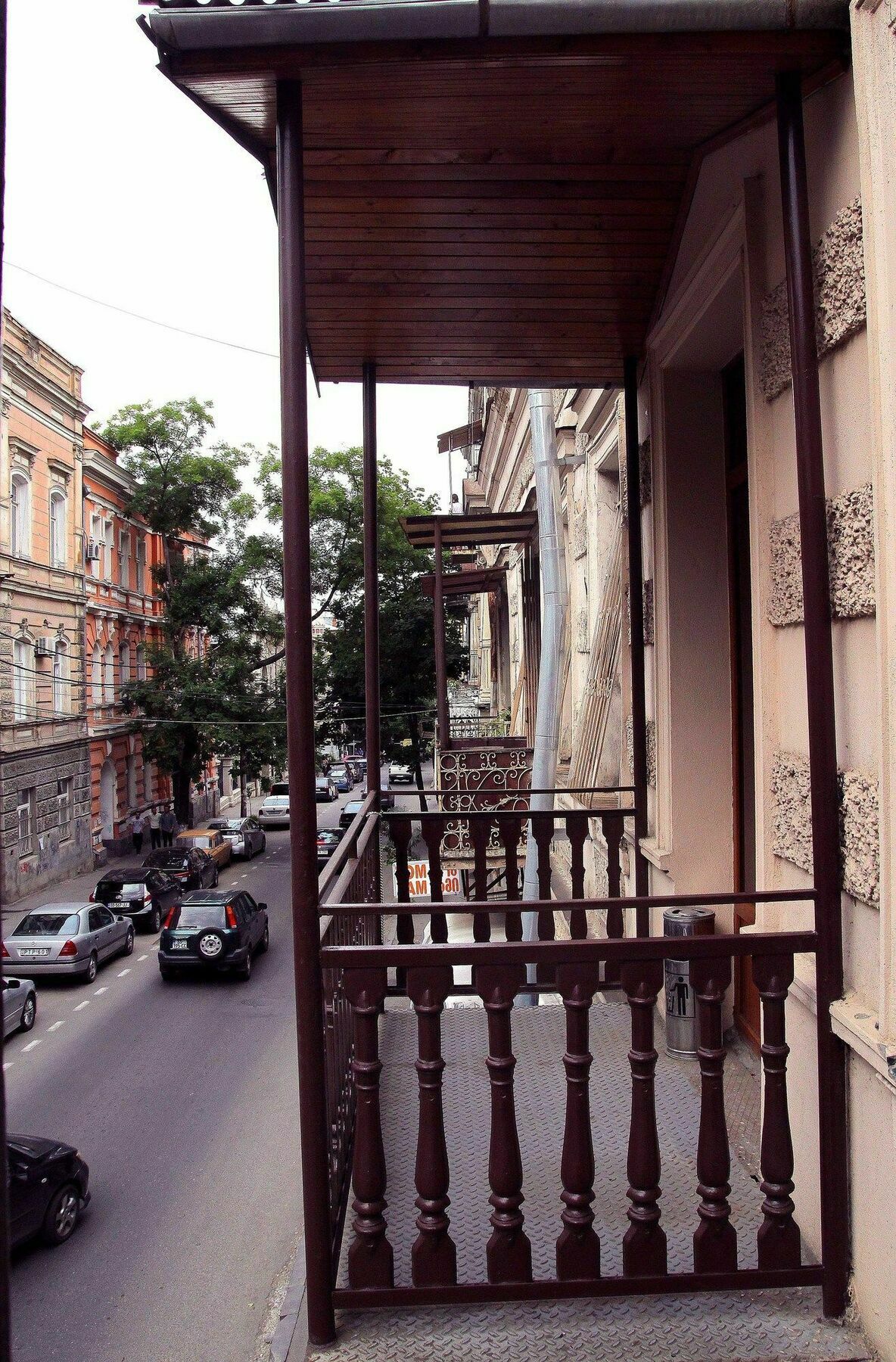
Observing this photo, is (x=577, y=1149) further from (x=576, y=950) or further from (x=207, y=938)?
(x=207, y=938)

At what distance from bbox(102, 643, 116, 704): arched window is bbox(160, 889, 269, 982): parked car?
13.7 meters

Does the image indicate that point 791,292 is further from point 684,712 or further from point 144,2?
point 684,712

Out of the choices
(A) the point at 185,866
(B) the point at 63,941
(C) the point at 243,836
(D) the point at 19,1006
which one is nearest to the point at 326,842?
(A) the point at 185,866

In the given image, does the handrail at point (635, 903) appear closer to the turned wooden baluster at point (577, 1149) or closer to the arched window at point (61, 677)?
the turned wooden baluster at point (577, 1149)

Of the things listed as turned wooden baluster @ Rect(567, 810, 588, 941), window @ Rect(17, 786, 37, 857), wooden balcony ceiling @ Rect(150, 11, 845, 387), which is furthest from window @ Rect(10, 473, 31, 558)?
turned wooden baluster @ Rect(567, 810, 588, 941)

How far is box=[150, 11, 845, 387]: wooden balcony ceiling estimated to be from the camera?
230 centimetres

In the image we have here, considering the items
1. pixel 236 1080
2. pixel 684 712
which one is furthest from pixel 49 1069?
pixel 684 712

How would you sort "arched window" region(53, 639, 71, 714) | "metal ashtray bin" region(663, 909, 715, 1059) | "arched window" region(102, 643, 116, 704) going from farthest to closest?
"arched window" region(102, 643, 116, 704) → "arched window" region(53, 639, 71, 714) → "metal ashtray bin" region(663, 909, 715, 1059)

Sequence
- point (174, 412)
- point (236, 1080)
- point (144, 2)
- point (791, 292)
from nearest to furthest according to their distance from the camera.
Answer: point (144, 2) < point (791, 292) < point (236, 1080) < point (174, 412)

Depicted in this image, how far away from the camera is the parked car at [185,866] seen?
22.5 metres

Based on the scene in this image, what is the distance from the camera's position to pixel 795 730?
106 inches

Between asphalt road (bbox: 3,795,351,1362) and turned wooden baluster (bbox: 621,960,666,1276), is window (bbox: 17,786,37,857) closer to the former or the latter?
asphalt road (bbox: 3,795,351,1362)

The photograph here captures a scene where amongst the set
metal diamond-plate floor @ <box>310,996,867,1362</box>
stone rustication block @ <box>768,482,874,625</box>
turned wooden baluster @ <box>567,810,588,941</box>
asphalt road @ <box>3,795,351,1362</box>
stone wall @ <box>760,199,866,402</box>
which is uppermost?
stone wall @ <box>760,199,866,402</box>

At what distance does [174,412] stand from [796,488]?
29530mm
